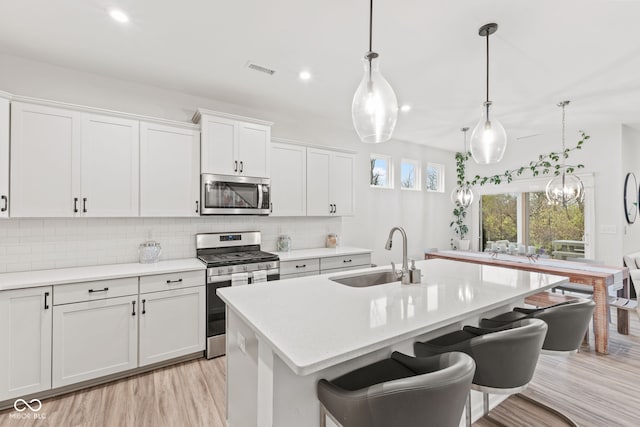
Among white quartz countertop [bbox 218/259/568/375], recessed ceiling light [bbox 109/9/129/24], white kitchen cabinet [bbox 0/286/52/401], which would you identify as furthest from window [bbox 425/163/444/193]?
white kitchen cabinet [bbox 0/286/52/401]

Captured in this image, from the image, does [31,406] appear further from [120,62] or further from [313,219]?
[313,219]

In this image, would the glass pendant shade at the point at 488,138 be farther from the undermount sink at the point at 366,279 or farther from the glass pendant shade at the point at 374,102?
the undermount sink at the point at 366,279

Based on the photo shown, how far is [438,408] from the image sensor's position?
3.37 feet

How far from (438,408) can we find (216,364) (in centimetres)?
236

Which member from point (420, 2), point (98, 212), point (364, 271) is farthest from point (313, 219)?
point (420, 2)

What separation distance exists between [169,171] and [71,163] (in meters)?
0.76

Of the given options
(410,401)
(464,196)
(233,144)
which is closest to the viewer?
(410,401)

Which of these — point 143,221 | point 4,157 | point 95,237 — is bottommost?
point 95,237

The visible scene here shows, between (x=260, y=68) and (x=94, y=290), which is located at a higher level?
(x=260, y=68)

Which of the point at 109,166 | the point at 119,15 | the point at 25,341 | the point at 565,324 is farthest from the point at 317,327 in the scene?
the point at 109,166

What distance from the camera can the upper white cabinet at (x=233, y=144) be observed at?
123 inches

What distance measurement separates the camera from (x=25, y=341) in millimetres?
2170

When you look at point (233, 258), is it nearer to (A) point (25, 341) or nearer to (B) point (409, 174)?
(A) point (25, 341)

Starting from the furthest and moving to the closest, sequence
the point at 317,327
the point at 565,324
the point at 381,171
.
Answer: the point at 381,171, the point at 565,324, the point at 317,327
